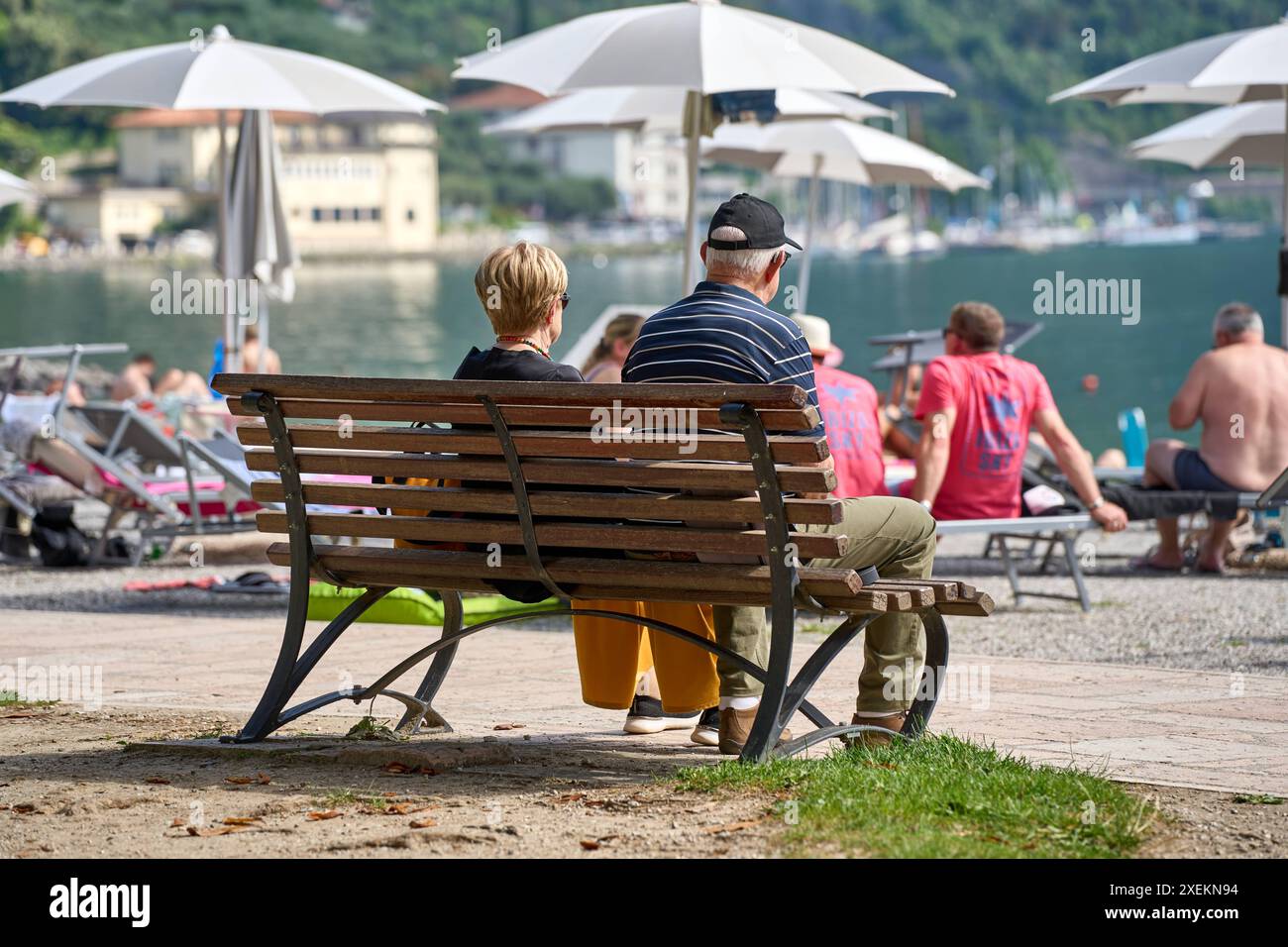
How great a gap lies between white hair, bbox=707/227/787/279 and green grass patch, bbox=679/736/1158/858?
1.24 metres

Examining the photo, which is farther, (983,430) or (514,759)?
(983,430)

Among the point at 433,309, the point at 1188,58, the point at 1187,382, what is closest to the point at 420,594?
the point at 1187,382

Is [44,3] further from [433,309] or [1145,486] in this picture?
[1145,486]

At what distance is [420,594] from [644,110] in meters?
5.00

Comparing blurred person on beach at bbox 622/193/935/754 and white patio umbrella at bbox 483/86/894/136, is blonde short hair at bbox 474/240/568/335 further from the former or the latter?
white patio umbrella at bbox 483/86/894/136

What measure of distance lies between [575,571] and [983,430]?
4311 mm

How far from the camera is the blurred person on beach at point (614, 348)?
7.98 metres

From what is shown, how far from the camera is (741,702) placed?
4766 millimetres

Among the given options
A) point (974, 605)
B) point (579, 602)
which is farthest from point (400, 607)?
point (974, 605)

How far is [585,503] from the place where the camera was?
176 inches

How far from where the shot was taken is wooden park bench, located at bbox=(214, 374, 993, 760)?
4277 mm

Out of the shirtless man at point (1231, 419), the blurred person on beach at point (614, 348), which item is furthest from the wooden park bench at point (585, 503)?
the shirtless man at point (1231, 419)

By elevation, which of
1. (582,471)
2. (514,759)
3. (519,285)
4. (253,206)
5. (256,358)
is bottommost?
(514,759)

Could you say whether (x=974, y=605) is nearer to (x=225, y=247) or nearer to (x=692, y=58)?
(x=692, y=58)
